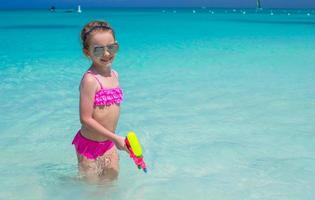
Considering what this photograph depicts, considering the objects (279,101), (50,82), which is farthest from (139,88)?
(279,101)

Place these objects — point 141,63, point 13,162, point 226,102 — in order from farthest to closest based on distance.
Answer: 1. point 141,63
2. point 226,102
3. point 13,162

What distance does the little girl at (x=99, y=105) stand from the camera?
289 cm

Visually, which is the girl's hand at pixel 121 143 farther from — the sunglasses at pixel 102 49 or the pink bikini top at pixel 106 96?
the sunglasses at pixel 102 49

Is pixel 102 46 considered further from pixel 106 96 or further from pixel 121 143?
pixel 121 143

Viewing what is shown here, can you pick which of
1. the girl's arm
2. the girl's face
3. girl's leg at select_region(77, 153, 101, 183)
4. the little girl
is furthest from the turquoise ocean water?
the girl's face

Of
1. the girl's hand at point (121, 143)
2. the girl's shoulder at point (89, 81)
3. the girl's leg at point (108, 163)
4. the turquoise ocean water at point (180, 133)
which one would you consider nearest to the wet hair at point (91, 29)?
the girl's shoulder at point (89, 81)

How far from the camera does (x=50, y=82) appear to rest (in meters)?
8.47

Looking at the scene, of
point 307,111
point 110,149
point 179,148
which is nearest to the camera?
point 110,149

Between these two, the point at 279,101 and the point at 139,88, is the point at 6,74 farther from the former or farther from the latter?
the point at 279,101

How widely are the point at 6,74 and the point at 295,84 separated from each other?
551 cm

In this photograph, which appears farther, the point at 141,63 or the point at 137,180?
the point at 141,63

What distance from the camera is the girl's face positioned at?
288 centimetres

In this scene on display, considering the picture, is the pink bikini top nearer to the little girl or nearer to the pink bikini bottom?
the little girl

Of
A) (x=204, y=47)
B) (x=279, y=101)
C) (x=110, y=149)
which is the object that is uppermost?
(x=110, y=149)
